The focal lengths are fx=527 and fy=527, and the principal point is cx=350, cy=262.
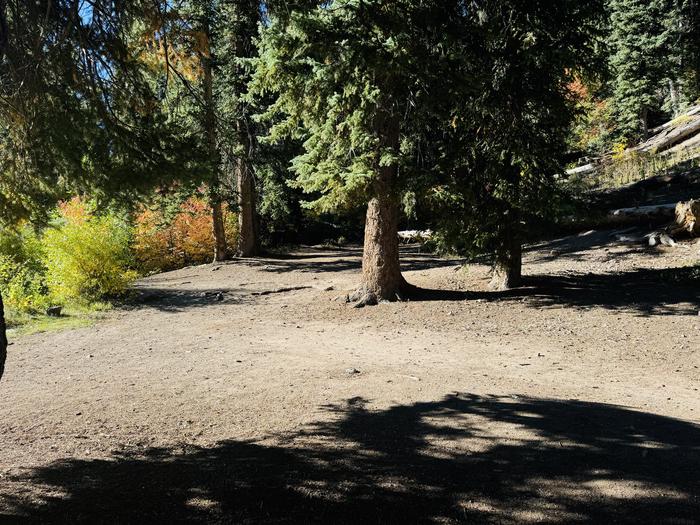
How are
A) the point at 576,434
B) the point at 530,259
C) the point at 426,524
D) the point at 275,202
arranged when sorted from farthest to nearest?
the point at 275,202, the point at 530,259, the point at 576,434, the point at 426,524

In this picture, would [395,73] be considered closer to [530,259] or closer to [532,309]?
[532,309]

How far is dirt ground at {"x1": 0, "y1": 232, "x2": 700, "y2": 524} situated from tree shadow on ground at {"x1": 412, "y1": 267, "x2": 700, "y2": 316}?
0.06 meters

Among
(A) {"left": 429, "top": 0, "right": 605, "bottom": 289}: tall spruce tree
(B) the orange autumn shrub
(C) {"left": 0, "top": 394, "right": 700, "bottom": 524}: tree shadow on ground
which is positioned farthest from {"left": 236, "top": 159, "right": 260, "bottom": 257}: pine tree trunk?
(C) {"left": 0, "top": 394, "right": 700, "bottom": 524}: tree shadow on ground

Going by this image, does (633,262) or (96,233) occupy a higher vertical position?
(96,233)

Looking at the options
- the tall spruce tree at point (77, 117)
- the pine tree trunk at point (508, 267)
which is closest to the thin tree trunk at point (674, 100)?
the pine tree trunk at point (508, 267)

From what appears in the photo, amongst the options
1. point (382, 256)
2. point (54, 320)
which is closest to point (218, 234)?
point (54, 320)

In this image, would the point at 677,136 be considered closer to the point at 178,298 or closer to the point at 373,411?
the point at 178,298

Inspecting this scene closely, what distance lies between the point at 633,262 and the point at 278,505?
1257 cm

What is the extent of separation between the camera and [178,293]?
13.4 meters

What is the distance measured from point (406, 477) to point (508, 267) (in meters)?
8.61

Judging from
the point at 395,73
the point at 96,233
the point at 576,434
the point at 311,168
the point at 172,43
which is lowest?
the point at 576,434

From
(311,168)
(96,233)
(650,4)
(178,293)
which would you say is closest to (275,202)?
(178,293)

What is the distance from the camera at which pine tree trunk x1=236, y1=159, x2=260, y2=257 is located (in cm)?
1894

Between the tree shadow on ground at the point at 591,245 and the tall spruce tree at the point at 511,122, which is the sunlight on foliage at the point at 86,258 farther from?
the tree shadow on ground at the point at 591,245
